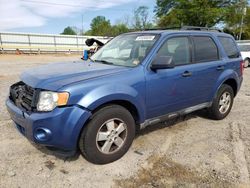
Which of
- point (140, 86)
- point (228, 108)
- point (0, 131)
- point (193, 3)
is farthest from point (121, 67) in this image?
point (193, 3)

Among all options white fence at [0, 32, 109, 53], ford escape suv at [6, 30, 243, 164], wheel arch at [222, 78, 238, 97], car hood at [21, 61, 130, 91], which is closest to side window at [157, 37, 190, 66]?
ford escape suv at [6, 30, 243, 164]

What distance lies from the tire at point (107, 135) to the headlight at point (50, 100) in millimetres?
454

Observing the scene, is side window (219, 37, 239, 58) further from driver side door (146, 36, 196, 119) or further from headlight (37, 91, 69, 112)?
headlight (37, 91, 69, 112)

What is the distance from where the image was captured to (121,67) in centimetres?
381

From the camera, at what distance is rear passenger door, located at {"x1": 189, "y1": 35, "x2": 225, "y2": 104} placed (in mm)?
4568

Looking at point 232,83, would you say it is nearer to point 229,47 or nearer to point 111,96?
point 229,47

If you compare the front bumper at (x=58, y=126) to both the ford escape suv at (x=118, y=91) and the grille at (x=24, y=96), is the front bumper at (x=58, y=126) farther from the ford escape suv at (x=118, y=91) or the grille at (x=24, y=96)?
the grille at (x=24, y=96)

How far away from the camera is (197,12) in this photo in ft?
121

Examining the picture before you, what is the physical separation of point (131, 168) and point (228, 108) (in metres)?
3.08

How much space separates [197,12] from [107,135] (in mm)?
36883

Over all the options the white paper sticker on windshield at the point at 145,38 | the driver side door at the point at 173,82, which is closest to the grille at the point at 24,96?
the driver side door at the point at 173,82

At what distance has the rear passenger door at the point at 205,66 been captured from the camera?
180 inches

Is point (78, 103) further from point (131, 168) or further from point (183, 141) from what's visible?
point (183, 141)

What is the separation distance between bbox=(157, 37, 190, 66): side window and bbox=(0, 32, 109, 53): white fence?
23772 millimetres
